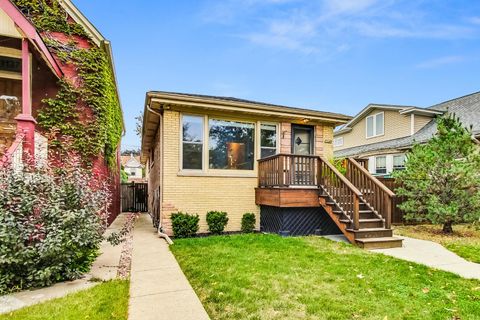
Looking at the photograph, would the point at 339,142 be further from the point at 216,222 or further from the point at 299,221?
the point at 216,222

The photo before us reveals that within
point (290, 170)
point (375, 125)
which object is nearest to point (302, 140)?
point (290, 170)

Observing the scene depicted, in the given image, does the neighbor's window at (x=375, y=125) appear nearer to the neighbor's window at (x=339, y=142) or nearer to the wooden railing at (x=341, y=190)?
the neighbor's window at (x=339, y=142)

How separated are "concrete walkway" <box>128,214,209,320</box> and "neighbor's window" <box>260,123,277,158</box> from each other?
174 inches

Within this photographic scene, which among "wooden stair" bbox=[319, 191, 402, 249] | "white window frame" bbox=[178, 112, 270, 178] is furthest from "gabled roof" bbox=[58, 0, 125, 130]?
"wooden stair" bbox=[319, 191, 402, 249]

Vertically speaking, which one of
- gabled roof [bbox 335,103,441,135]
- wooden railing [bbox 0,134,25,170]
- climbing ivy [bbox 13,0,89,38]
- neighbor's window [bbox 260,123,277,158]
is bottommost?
wooden railing [bbox 0,134,25,170]

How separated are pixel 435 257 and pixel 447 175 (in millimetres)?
3439

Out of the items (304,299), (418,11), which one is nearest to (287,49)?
(418,11)

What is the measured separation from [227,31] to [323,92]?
15.7 metres

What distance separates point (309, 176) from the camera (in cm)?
806

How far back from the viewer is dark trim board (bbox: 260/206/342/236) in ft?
25.6

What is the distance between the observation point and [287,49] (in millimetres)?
22234

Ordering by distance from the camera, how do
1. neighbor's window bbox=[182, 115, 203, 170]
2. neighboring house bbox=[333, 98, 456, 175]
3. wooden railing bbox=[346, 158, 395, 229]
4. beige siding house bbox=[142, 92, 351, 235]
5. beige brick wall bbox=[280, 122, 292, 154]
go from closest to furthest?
wooden railing bbox=[346, 158, 395, 229]
beige siding house bbox=[142, 92, 351, 235]
neighbor's window bbox=[182, 115, 203, 170]
beige brick wall bbox=[280, 122, 292, 154]
neighboring house bbox=[333, 98, 456, 175]

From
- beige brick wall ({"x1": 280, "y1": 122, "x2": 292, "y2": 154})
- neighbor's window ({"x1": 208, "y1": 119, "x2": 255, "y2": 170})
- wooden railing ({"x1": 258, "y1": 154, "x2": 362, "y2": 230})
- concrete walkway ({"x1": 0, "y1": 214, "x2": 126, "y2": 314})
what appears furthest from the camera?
beige brick wall ({"x1": 280, "y1": 122, "x2": 292, "y2": 154})

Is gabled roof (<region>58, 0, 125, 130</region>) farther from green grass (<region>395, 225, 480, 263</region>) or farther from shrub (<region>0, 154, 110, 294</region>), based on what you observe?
green grass (<region>395, 225, 480, 263</region>)
